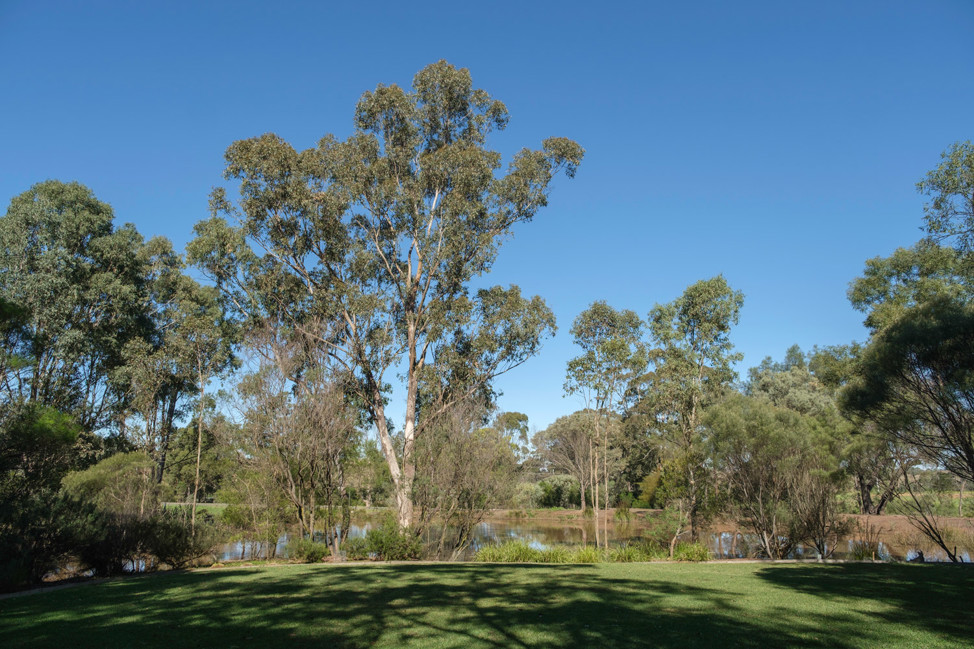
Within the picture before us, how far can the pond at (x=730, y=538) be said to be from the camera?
15500 mm

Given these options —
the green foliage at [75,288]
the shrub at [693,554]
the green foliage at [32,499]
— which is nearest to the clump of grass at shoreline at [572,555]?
the shrub at [693,554]

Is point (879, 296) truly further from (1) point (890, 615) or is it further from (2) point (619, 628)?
(2) point (619, 628)

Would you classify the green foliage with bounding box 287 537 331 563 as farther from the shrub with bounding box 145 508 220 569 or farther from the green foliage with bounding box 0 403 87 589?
the green foliage with bounding box 0 403 87 589

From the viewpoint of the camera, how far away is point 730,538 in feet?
70.6

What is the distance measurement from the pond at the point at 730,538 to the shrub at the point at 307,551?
2239 millimetres

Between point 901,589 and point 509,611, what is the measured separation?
5.43 meters

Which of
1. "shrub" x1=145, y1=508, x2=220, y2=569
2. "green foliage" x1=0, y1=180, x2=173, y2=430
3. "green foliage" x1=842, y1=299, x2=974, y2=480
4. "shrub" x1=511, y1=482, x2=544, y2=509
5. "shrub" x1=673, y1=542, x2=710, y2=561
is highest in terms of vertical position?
"green foliage" x1=0, y1=180, x2=173, y2=430

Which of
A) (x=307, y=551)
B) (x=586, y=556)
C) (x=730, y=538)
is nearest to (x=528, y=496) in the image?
(x=730, y=538)

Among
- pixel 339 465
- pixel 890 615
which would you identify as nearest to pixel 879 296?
pixel 890 615

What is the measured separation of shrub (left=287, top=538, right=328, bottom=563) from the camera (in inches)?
483

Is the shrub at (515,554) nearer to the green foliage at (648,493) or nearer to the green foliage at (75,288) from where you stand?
the green foliage at (75,288)

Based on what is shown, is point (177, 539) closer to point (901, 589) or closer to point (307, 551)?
point (307, 551)

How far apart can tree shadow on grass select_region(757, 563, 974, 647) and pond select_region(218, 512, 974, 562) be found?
4.13 meters

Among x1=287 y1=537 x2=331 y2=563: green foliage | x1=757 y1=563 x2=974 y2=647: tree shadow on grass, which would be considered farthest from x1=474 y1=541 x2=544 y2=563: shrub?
x1=757 y1=563 x2=974 y2=647: tree shadow on grass
